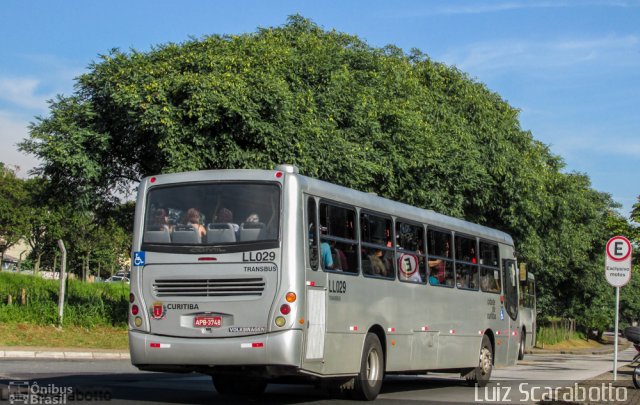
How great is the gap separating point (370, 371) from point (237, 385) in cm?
203

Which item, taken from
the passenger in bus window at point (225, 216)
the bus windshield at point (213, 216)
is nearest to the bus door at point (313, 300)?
the bus windshield at point (213, 216)

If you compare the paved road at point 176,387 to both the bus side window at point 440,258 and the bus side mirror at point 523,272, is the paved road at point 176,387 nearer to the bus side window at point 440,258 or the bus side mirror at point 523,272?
the bus side window at point 440,258

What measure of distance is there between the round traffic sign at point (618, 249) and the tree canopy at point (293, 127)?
1150cm

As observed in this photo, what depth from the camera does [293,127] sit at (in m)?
29.5

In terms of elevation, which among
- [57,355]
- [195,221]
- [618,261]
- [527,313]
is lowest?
[57,355]

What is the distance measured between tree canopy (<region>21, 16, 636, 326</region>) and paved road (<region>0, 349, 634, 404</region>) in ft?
32.3

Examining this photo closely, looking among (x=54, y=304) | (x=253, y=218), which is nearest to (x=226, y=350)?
(x=253, y=218)

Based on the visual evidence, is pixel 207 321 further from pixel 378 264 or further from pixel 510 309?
pixel 510 309

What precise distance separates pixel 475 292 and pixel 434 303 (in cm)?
218

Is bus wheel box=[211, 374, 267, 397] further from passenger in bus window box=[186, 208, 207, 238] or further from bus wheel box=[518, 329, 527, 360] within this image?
A: bus wheel box=[518, 329, 527, 360]

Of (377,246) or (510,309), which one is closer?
(377,246)

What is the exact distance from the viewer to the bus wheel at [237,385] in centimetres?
1411

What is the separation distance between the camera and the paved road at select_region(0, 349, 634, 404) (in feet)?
43.1

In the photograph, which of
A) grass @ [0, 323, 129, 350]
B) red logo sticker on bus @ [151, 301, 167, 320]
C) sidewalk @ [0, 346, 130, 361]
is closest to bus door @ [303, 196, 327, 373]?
red logo sticker on bus @ [151, 301, 167, 320]
